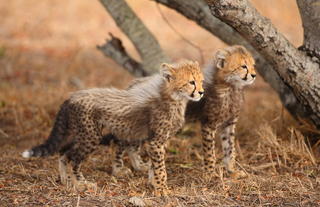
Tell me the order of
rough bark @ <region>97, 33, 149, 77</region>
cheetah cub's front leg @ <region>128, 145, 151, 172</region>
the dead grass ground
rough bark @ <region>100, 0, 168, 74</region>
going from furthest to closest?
rough bark @ <region>97, 33, 149, 77</region> → rough bark @ <region>100, 0, 168, 74</region> → cheetah cub's front leg @ <region>128, 145, 151, 172</region> → the dead grass ground

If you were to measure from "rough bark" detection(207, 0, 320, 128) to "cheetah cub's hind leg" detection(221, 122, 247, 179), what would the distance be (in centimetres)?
61

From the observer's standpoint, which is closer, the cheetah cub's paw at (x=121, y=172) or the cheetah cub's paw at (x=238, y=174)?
the cheetah cub's paw at (x=238, y=174)

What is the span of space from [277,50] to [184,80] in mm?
848

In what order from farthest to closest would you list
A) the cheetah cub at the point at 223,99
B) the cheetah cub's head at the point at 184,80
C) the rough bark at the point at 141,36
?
the rough bark at the point at 141,36, the cheetah cub at the point at 223,99, the cheetah cub's head at the point at 184,80

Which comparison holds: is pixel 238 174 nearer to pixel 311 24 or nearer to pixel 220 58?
pixel 220 58

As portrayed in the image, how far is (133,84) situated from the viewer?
4770 millimetres

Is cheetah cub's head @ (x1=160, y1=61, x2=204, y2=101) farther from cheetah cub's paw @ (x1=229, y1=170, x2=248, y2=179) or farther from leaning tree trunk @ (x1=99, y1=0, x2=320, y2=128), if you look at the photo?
cheetah cub's paw @ (x1=229, y1=170, x2=248, y2=179)

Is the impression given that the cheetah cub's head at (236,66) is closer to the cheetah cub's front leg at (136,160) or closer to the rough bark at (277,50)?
the rough bark at (277,50)

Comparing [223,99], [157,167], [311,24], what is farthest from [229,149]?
[311,24]

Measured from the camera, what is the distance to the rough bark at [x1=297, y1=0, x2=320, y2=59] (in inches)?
181

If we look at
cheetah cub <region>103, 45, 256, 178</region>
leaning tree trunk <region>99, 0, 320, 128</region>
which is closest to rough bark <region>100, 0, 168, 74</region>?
leaning tree trunk <region>99, 0, 320, 128</region>

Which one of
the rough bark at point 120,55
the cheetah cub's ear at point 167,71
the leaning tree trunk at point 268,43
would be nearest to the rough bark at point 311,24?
the leaning tree trunk at point 268,43

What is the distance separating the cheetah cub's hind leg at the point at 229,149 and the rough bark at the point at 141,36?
1337mm

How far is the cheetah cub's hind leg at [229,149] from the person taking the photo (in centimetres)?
469
